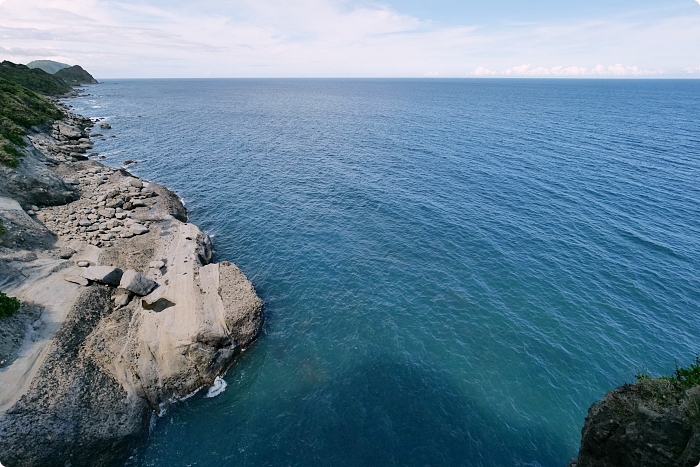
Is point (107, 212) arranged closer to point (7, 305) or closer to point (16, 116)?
point (7, 305)

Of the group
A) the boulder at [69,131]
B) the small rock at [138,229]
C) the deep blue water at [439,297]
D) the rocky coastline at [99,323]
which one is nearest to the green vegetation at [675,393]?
the deep blue water at [439,297]

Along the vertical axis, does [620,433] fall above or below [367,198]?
above

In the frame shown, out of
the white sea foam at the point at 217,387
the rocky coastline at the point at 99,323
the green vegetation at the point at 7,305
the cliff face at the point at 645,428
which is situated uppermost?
the cliff face at the point at 645,428

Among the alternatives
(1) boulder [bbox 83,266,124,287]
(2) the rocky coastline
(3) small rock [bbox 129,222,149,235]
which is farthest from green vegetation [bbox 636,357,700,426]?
(3) small rock [bbox 129,222,149,235]

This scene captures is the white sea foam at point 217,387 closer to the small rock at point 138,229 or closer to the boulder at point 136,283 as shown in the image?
the boulder at point 136,283

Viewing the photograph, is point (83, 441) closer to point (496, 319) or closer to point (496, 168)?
point (496, 319)

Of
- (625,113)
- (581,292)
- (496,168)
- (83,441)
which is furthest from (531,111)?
(83,441)

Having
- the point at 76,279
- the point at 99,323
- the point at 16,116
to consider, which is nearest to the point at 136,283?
the point at 99,323

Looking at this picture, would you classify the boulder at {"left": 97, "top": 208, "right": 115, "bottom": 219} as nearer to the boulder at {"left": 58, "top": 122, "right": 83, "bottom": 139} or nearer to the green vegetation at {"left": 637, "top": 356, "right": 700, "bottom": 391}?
the boulder at {"left": 58, "top": 122, "right": 83, "bottom": 139}
